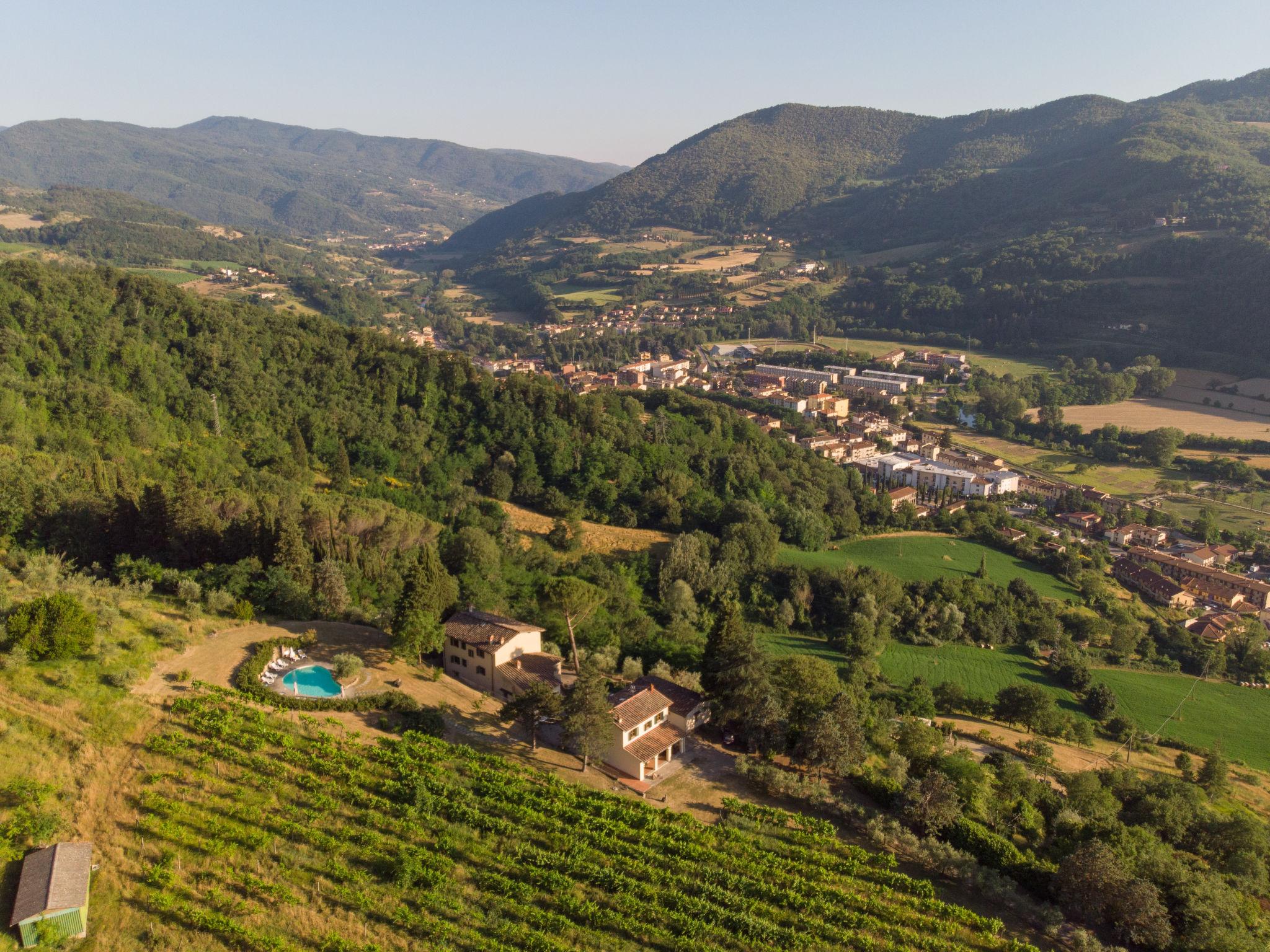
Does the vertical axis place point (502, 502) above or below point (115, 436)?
below

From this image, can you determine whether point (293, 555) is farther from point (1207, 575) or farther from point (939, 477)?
point (939, 477)

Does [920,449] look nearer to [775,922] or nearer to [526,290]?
[775,922]

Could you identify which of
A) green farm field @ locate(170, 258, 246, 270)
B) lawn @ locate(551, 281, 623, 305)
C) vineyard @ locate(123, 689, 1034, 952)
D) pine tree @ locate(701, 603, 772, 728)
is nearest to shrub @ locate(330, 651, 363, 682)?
vineyard @ locate(123, 689, 1034, 952)

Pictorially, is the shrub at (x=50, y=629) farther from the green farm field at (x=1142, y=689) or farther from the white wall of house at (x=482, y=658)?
the green farm field at (x=1142, y=689)

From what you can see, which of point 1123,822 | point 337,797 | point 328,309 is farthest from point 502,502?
point 328,309

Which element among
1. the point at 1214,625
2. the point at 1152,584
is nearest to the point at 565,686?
the point at 1214,625

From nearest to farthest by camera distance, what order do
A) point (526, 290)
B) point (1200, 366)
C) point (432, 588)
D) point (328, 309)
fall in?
point (432, 588)
point (1200, 366)
point (328, 309)
point (526, 290)

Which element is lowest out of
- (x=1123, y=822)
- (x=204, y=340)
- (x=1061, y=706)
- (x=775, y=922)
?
(x=1061, y=706)
